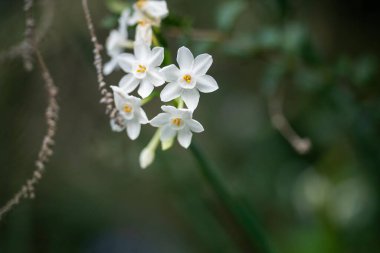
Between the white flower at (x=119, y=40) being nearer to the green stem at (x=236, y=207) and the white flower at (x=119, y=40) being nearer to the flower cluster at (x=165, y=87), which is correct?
the flower cluster at (x=165, y=87)

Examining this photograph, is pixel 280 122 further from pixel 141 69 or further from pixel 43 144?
pixel 43 144

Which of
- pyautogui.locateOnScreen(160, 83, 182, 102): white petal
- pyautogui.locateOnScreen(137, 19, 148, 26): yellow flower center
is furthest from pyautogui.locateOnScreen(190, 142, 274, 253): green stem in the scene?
pyautogui.locateOnScreen(137, 19, 148, 26): yellow flower center

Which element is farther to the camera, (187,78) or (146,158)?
(146,158)

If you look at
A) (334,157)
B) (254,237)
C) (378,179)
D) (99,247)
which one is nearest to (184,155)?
(99,247)

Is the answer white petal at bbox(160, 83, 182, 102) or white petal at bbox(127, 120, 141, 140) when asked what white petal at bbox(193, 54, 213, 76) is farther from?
white petal at bbox(127, 120, 141, 140)

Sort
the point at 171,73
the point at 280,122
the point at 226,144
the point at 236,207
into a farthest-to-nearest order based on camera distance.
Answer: the point at 226,144, the point at 280,122, the point at 236,207, the point at 171,73

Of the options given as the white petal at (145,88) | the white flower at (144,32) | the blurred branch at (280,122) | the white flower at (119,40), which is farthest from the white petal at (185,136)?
the blurred branch at (280,122)

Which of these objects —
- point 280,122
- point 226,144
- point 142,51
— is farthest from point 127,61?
point 226,144
